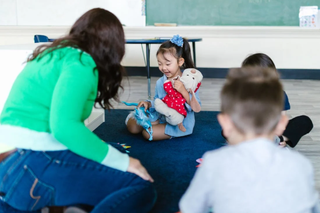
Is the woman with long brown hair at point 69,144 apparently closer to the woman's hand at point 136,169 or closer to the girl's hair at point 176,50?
the woman's hand at point 136,169

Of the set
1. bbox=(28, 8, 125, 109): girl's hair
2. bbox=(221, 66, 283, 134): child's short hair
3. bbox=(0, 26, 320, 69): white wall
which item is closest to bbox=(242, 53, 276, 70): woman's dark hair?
bbox=(28, 8, 125, 109): girl's hair

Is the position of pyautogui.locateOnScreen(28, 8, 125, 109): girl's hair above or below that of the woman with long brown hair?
above

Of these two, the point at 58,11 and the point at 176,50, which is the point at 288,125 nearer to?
the point at 176,50

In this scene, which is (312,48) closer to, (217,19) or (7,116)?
(217,19)

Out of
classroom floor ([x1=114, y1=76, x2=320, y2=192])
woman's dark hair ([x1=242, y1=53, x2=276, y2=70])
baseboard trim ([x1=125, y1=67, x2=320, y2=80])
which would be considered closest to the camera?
woman's dark hair ([x1=242, y1=53, x2=276, y2=70])

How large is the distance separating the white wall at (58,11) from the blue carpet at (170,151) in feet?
7.10

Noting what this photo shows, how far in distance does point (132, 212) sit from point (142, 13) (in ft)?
11.7

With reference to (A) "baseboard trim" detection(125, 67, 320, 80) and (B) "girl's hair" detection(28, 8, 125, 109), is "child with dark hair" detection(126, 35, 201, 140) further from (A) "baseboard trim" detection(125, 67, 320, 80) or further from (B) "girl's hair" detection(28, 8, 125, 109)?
(A) "baseboard trim" detection(125, 67, 320, 80)

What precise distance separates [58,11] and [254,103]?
4105mm

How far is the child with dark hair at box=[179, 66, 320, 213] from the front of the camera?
28.0 inches

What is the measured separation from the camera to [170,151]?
179 cm

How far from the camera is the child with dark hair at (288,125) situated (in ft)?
5.64

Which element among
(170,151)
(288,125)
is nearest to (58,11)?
(170,151)

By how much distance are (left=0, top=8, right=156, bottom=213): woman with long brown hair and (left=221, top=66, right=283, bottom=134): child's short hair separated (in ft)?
1.38
